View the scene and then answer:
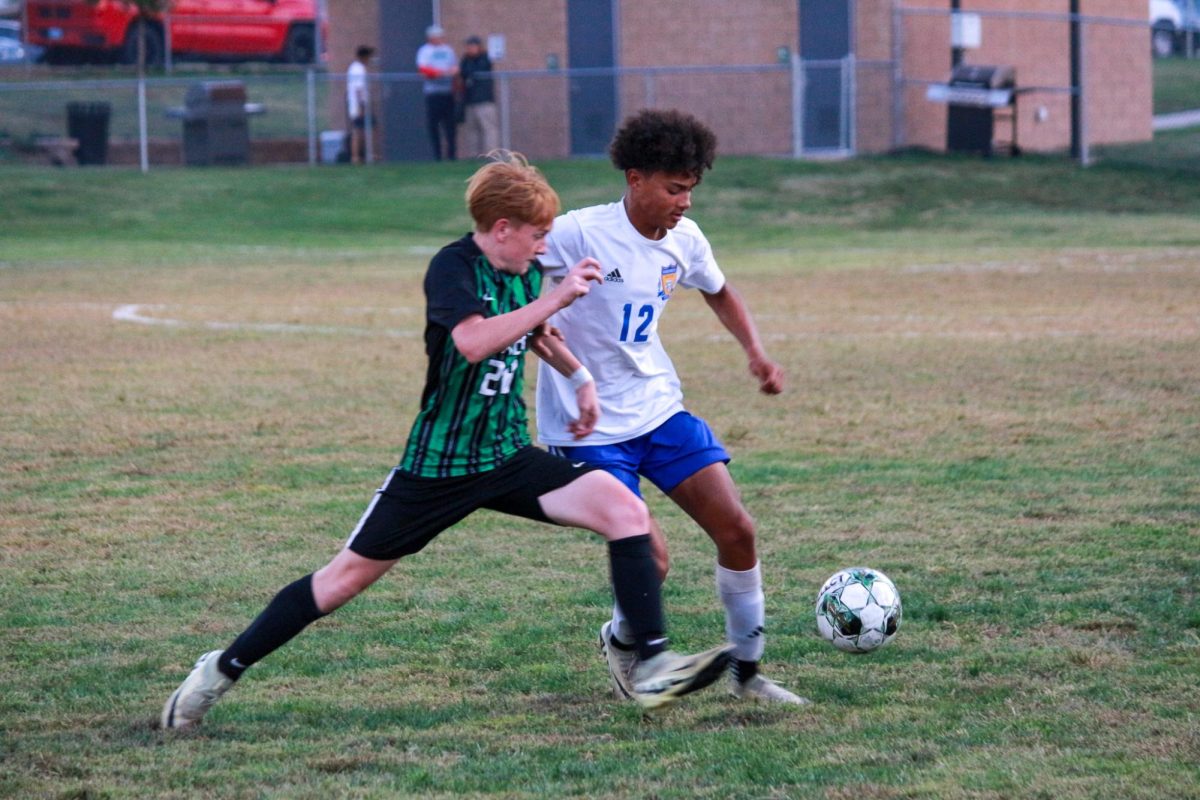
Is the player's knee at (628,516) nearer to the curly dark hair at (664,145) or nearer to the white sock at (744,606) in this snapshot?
the white sock at (744,606)

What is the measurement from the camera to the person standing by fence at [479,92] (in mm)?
27688

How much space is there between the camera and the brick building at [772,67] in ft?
92.0

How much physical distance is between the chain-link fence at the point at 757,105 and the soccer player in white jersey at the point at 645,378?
22.9 metres

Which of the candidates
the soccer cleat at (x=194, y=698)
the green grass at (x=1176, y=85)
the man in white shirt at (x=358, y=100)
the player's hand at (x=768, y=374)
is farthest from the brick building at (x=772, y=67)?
the soccer cleat at (x=194, y=698)

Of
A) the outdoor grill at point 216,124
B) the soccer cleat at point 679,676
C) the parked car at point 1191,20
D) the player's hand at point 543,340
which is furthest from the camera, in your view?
the parked car at point 1191,20

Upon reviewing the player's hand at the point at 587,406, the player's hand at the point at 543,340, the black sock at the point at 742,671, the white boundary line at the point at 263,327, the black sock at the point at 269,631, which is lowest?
the black sock at the point at 742,671

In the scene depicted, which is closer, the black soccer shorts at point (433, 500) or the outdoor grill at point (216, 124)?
the black soccer shorts at point (433, 500)

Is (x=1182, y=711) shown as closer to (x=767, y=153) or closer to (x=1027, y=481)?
(x=1027, y=481)

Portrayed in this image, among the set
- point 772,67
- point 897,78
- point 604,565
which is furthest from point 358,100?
point 604,565

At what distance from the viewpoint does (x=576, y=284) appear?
4.27 meters

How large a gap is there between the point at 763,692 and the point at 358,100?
1019 inches

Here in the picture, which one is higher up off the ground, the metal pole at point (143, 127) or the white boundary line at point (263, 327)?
the metal pole at point (143, 127)

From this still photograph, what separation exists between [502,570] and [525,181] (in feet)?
7.78

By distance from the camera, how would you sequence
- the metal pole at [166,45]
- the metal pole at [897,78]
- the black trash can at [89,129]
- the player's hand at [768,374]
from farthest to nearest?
the metal pole at [166,45]
the black trash can at [89,129]
the metal pole at [897,78]
the player's hand at [768,374]
